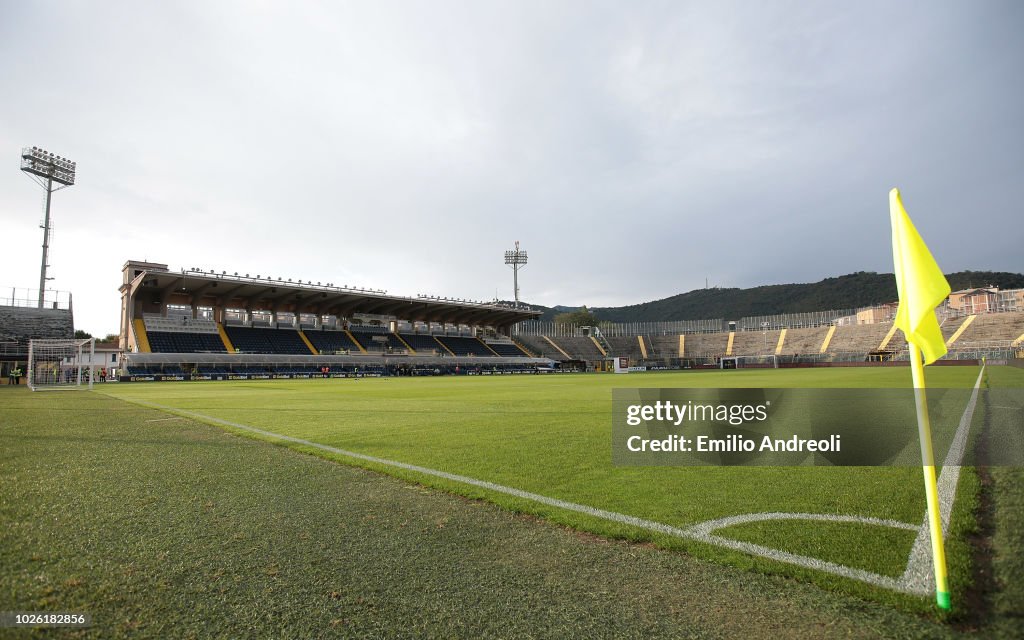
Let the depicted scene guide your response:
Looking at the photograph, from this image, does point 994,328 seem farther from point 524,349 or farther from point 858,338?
point 524,349

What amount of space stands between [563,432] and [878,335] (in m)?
73.4

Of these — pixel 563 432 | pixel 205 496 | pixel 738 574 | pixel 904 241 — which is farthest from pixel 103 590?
pixel 563 432

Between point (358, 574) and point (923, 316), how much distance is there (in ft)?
9.46

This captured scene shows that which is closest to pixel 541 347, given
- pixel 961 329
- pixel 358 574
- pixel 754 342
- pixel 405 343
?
pixel 405 343

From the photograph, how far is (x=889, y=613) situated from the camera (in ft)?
6.87

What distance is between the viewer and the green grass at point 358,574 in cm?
205

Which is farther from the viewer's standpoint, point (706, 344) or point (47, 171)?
point (706, 344)

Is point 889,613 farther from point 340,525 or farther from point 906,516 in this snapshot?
point 340,525

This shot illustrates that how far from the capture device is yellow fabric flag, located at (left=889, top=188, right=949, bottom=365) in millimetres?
2064

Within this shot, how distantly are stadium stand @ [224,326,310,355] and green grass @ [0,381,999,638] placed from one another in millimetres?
45989

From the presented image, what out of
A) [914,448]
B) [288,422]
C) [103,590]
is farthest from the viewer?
[288,422]

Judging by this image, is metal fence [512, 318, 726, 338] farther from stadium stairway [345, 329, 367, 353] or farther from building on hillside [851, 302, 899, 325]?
stadium stairway [345, 329, 367, 353]

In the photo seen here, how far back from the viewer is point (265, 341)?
47.8m

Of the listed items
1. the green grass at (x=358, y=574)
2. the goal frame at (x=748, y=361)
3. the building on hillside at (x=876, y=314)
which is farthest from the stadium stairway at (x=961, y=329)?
the green grass at (x=358, y=574)
